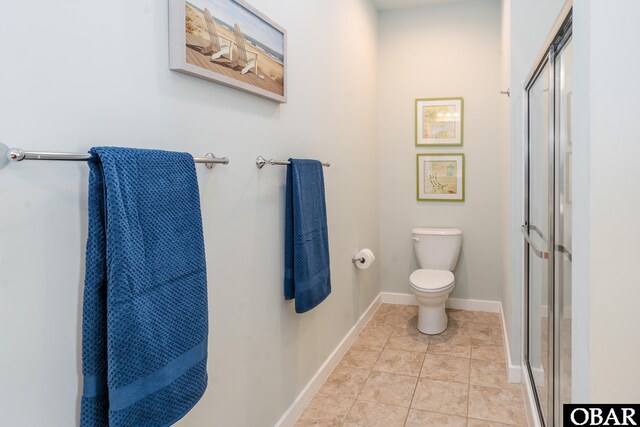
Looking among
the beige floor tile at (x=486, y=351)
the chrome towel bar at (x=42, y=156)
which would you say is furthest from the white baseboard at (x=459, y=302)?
the chrome towel bar at (x=42, y=156)

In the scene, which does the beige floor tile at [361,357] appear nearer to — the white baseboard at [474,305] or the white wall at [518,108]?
the white wall at [518,108]

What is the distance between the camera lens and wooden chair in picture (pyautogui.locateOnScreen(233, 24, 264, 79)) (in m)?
1.59

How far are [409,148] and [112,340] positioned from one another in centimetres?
330

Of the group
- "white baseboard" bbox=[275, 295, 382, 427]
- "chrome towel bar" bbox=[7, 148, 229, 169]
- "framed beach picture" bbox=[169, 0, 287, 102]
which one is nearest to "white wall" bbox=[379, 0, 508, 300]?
"white baseboard" bbox=[275, 295, 382, 427]

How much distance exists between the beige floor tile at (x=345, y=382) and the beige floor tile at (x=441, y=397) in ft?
1.06

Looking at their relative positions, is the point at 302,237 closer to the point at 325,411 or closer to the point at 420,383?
the point at 325,411

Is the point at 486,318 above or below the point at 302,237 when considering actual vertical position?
below

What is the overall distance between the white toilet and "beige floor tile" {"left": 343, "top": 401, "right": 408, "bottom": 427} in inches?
40.1

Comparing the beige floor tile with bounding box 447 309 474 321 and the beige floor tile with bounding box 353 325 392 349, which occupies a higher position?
the beige floor tile with bounding box 447 309 474 321

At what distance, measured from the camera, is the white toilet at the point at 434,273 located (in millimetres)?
3178

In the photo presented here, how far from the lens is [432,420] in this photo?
2.19 m

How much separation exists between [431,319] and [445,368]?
0.58 metres

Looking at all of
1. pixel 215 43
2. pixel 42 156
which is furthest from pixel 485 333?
pixel 42 156

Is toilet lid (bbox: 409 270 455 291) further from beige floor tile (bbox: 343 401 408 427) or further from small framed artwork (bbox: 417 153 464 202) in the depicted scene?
beige floor tile (bbox: 343 401 408 427)
